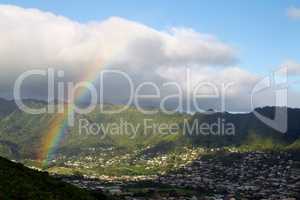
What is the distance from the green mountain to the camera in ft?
193

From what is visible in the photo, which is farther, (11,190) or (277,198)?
(277,198)

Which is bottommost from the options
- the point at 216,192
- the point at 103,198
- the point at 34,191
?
the point at 216,192

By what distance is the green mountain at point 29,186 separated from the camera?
2319 inches

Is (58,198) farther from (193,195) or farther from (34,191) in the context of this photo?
(193,195)

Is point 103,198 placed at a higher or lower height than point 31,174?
lower

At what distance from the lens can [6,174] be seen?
68562 mm

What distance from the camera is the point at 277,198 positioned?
171125 mm

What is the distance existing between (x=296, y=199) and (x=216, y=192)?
4011 centimetres

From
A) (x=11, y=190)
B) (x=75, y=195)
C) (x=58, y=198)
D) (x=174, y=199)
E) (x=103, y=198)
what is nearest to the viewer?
(x=11, y=190)

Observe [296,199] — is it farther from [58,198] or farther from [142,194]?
[58,198]

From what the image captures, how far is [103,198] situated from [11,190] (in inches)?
1134

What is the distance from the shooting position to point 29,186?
64250 mm

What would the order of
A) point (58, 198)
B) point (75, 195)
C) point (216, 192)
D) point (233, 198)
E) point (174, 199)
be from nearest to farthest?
point (58, 198), point (75, 195), point (174, 199), point (233, 198), point (216, 192)

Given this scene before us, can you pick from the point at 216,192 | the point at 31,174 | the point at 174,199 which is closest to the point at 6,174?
the point at 31,174
